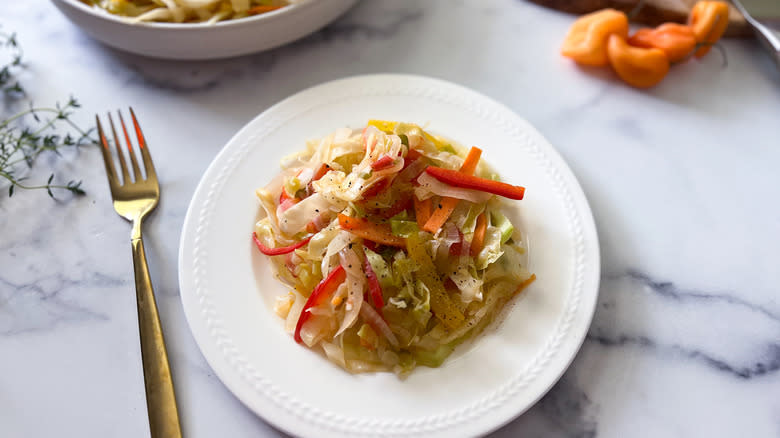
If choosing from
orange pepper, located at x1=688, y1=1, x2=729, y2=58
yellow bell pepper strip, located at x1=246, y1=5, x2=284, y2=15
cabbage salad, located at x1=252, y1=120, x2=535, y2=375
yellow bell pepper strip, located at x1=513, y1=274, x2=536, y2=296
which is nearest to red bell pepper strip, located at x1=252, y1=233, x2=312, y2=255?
cabbage salad, located at x1=252, y1=120, x2=535, y2=375

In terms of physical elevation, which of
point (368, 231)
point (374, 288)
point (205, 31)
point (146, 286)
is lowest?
point (146, 286)

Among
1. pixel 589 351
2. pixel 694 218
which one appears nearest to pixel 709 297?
pixel 694 218

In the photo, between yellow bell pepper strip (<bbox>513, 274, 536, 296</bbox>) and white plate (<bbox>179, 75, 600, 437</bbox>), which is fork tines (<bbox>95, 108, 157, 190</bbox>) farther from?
yellow bell pepper strip (<bbox>513, 274, 536, 296</bbox>)

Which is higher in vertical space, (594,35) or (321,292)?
(594,35)

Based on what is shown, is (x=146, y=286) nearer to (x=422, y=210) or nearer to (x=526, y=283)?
(x=422, y=210)

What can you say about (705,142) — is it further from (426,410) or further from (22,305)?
(22,305)

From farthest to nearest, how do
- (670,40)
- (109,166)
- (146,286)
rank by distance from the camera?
1. (670,40)
2. (109,166)
3. (146,286)

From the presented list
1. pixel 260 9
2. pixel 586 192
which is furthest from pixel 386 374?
pixel 260 9
